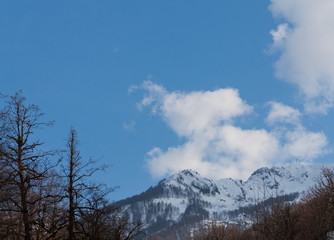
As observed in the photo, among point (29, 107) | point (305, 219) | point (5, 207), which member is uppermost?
point (29, 107)

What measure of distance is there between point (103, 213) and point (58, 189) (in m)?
3.12

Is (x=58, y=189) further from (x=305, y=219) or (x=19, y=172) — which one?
(x=305, y=219)

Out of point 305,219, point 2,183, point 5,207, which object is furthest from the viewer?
point 305,219

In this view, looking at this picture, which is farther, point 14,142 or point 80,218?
point 80,218

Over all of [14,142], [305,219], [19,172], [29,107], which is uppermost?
[29,107]

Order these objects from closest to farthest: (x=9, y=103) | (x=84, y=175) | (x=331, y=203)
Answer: (x=9, y=103) → (x=84, y=175) → (x=331, y=203)

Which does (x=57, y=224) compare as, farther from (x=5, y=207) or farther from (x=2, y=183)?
(x=2, y=183)

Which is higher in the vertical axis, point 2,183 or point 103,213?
point 2,183

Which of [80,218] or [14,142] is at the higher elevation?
[14,142]

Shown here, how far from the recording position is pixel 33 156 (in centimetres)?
1783

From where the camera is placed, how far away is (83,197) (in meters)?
19.5

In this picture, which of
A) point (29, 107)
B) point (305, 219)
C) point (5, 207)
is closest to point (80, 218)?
point (5, 207)

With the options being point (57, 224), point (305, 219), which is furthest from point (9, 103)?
point (305, 219)

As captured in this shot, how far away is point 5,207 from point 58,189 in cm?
393
